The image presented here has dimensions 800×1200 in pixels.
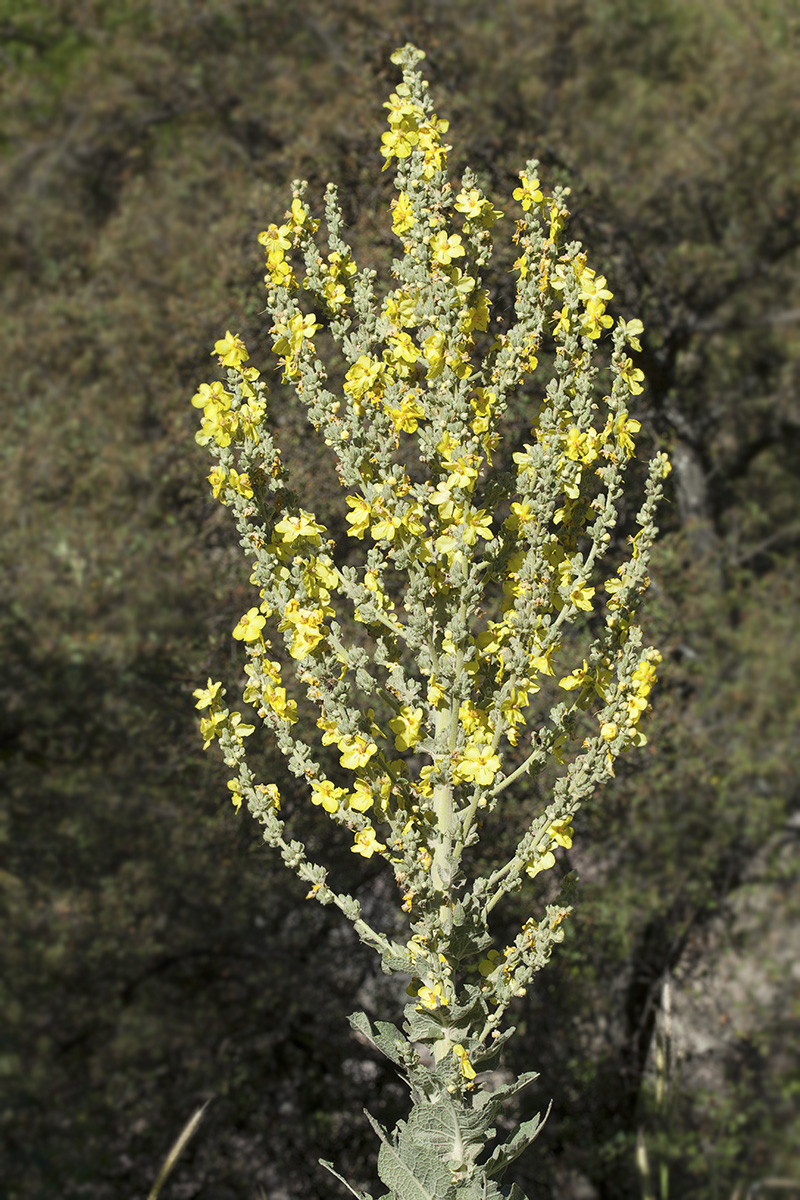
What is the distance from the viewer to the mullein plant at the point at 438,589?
2.02 meters

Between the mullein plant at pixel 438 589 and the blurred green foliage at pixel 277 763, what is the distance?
10.7ft

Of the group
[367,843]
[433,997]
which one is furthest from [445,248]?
[433,997]

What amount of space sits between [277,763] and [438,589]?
3494 mm

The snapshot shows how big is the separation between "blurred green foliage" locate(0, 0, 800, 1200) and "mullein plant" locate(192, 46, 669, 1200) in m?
3.28

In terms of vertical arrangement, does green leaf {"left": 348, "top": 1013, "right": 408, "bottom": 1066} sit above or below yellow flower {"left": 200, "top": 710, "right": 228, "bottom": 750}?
below

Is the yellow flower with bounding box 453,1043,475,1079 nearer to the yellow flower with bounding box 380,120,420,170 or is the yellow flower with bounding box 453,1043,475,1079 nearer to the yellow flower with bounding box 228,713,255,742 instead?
the yellow flower with bounding box 228,713,255,742

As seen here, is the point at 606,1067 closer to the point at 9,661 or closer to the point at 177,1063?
the point at 177,1063

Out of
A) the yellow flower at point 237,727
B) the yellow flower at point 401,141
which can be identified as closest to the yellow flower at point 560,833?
the yellow flower at point 237,727

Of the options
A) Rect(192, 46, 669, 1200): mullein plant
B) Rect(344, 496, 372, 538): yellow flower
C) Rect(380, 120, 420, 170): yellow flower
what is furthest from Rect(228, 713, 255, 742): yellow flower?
Rect(380, 120, 420, 170): yellow flower

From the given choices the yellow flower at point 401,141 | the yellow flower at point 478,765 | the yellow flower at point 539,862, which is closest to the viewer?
the yellow flower at point 478,765

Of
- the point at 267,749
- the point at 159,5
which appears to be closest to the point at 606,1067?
the point at 267,749

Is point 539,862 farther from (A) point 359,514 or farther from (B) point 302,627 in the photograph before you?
(A) point 359,514

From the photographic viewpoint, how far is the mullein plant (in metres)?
2.02

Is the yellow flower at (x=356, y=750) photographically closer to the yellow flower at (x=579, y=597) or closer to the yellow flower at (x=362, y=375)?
the yellow flower at (x=579, y=597)
